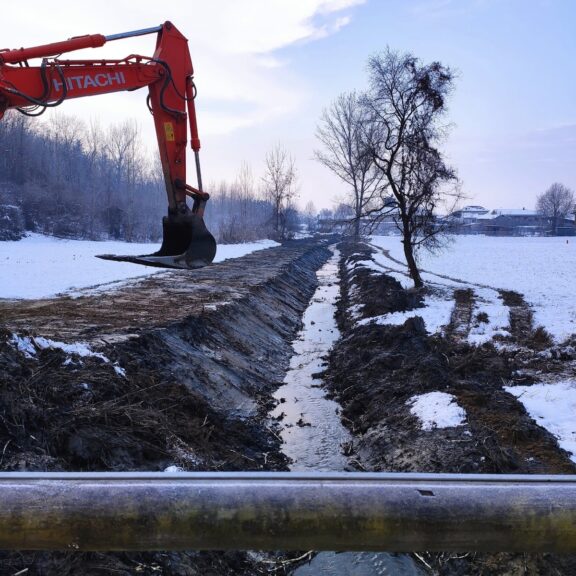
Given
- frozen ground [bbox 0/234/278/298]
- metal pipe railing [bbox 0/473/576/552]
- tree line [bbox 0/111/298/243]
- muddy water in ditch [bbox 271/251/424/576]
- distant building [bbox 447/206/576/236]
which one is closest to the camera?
metal pipe railing [bbox 0/473/576/552]

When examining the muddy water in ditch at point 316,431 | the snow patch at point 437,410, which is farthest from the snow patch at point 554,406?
the muddy water in ditch at point 316,431

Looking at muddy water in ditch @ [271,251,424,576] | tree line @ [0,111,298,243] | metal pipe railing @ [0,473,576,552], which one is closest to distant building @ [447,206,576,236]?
tree line @ [0,111,298,243]

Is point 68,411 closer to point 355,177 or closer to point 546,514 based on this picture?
point 546,514

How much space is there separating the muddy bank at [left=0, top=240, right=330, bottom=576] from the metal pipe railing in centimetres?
196

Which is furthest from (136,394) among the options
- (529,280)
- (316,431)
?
(529,280)

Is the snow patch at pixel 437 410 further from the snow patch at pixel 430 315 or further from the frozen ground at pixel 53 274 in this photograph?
the frozen ground at pixel 53 274

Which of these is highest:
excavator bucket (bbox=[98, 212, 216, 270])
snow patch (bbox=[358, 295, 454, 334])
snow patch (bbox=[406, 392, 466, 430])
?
excavator bucket (bbox=[98, 212, 216, 270])

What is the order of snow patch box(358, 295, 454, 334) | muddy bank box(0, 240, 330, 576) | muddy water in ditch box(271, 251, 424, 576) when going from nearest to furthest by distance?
muddy bank box(0, 240, 330, 576)
muddy water in ditch box(271, 251, 424, 576)
snow patch box(358, 295, 454, 334)

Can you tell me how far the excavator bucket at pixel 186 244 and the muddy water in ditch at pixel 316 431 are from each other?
3.04 m

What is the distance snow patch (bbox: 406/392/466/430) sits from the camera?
6641mm

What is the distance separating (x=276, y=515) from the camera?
5.41ft

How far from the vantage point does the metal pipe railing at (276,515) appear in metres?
1.63

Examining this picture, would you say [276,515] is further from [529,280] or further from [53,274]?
[529,280]

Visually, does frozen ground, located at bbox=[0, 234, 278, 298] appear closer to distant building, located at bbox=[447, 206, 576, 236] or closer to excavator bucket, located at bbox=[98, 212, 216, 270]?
excavator bucket, located at bbox=[98, 212, 216, 270]
